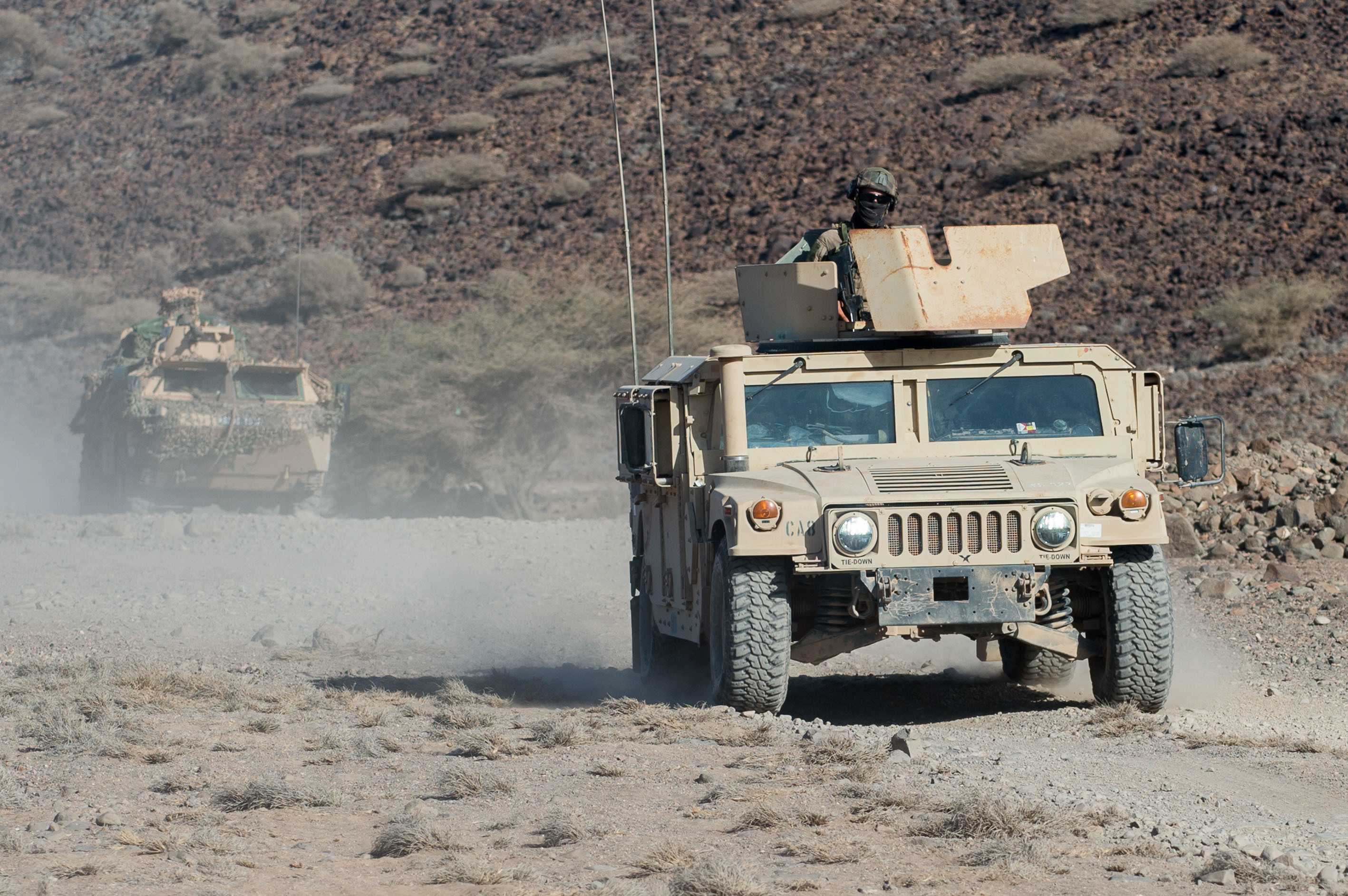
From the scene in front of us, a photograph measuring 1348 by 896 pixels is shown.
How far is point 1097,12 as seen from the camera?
1479 inches

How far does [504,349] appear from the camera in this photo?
28078mm

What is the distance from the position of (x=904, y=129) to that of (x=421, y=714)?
2981cm

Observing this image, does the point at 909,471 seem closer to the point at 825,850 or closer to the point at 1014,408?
the point at 1014,408

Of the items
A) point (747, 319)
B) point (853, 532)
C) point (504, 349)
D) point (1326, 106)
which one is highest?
point (1326, 106)

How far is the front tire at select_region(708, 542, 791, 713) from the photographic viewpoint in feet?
24.8

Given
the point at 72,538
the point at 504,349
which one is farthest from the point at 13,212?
the point at 72,538

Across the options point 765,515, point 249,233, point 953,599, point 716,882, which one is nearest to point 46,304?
point 249,233

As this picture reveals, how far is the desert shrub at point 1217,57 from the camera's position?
34281 millimetres

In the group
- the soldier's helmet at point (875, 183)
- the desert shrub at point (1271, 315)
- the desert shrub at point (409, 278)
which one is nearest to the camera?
the soldier's helmet at point (875, 183)

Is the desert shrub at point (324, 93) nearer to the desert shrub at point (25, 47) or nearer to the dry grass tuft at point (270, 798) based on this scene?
the desert shrub at point (25, 47)

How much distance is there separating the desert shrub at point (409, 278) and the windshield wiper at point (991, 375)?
31.0 m

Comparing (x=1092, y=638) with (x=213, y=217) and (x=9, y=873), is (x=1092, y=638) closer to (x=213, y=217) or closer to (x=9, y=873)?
(x=9, y=873)

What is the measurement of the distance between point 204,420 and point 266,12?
1208 inches

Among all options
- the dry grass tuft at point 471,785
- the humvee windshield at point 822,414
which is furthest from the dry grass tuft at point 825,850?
the humvee windshield at point 822,414
